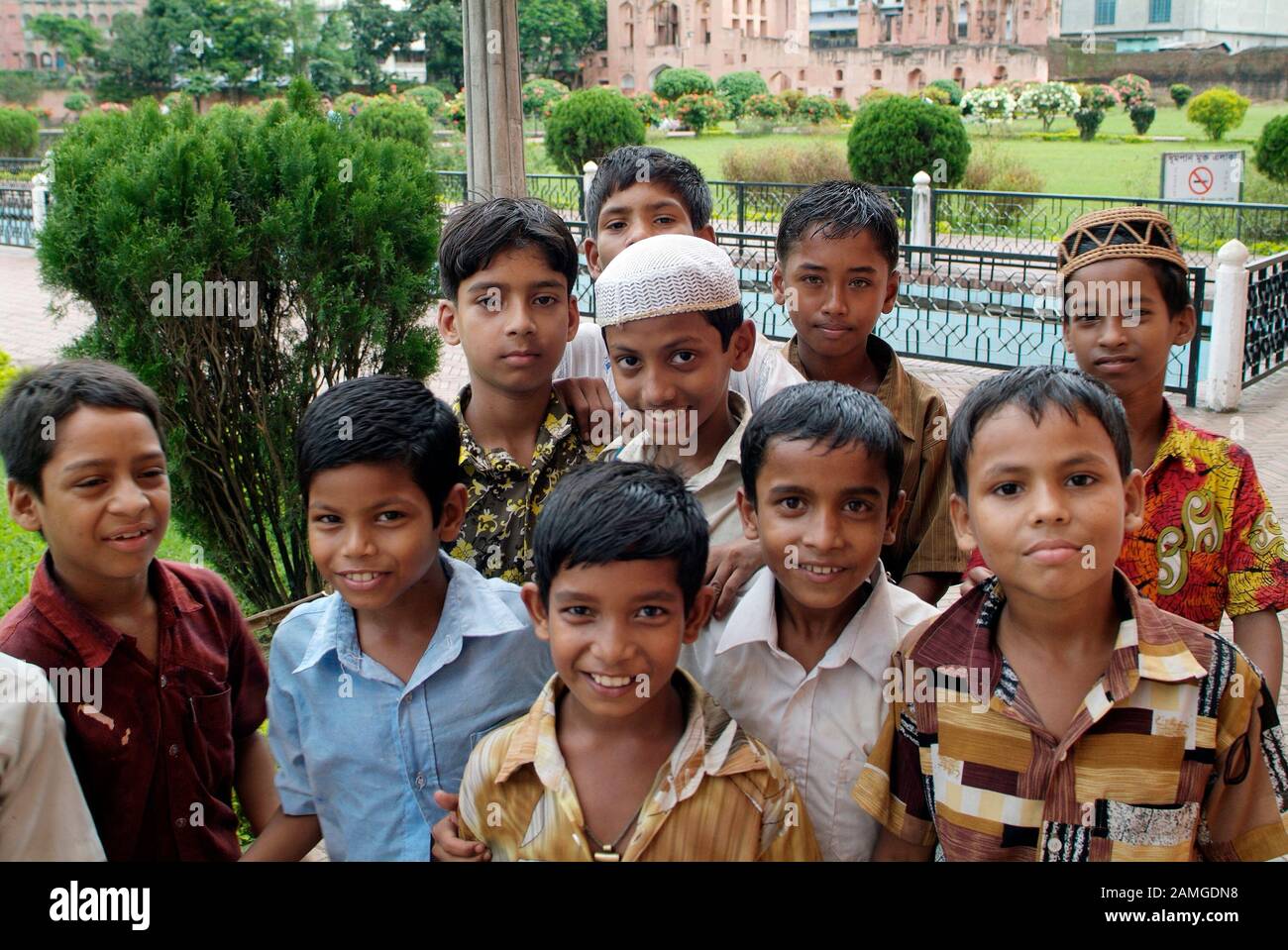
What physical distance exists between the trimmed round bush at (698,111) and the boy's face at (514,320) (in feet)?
130

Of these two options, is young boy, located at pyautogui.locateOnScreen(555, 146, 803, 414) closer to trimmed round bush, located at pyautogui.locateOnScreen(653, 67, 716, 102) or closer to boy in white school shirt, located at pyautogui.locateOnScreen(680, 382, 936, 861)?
boy in white school shirt, located at pyautogui.locateOnScreen(680, 382, 936, 861)

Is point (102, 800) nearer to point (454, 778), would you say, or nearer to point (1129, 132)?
point (454, 778)

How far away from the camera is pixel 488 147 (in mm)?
5863

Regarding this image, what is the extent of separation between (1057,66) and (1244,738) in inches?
2112

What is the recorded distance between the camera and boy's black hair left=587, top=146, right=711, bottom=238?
3297 mm

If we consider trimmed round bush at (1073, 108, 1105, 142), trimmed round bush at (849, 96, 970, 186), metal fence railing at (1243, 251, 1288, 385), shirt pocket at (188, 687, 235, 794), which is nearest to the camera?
shirt pocket at (188, 687, 235, 794)

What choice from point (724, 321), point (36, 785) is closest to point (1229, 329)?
point (724, 321)

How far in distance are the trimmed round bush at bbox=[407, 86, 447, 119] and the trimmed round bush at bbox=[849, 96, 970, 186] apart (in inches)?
1018

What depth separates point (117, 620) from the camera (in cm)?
219

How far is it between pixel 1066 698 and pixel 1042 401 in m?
0.47

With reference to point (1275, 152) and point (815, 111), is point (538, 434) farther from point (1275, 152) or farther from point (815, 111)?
point (815, 111)

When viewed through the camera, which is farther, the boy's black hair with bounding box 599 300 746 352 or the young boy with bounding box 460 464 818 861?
the boy's black hair with bounding box 599 300 746 352

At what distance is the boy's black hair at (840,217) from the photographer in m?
2.80

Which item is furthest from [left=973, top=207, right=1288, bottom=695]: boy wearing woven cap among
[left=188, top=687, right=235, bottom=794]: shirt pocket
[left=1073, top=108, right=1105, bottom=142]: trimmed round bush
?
[left=1073, top=108, right=1105, bottom=142]: trimmed round bush
